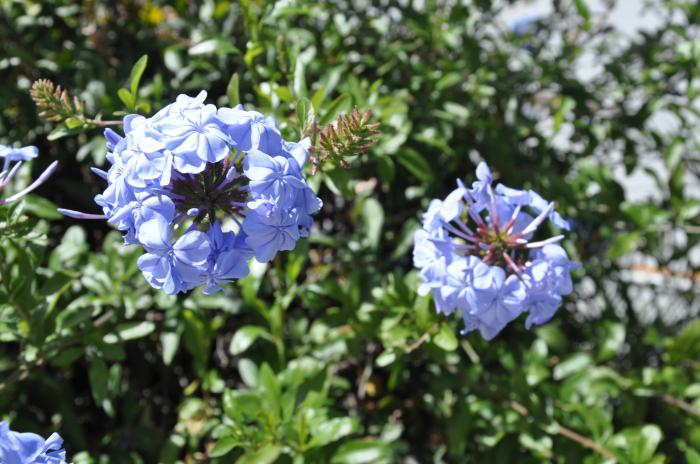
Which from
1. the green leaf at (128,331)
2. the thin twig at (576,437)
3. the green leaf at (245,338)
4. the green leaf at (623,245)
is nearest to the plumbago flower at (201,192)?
the green leaf at (128,331)

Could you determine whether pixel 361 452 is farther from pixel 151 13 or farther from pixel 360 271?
pixel 151 13

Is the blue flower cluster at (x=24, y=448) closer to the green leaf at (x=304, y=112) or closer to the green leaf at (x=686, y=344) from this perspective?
the green leaf at (x=304, y=112)

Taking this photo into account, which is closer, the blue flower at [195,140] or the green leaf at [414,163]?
the blue flower at [195,140]

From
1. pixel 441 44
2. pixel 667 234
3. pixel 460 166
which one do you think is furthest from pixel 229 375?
pixel 667 234

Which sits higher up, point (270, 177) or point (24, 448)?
point (270, 177)

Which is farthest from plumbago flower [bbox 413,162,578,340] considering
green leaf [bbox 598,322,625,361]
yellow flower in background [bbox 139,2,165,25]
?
yellow flower in background [bbox 139,2,165,25]

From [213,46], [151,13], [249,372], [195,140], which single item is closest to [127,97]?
[213,46]

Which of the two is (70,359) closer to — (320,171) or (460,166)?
(320,171)
